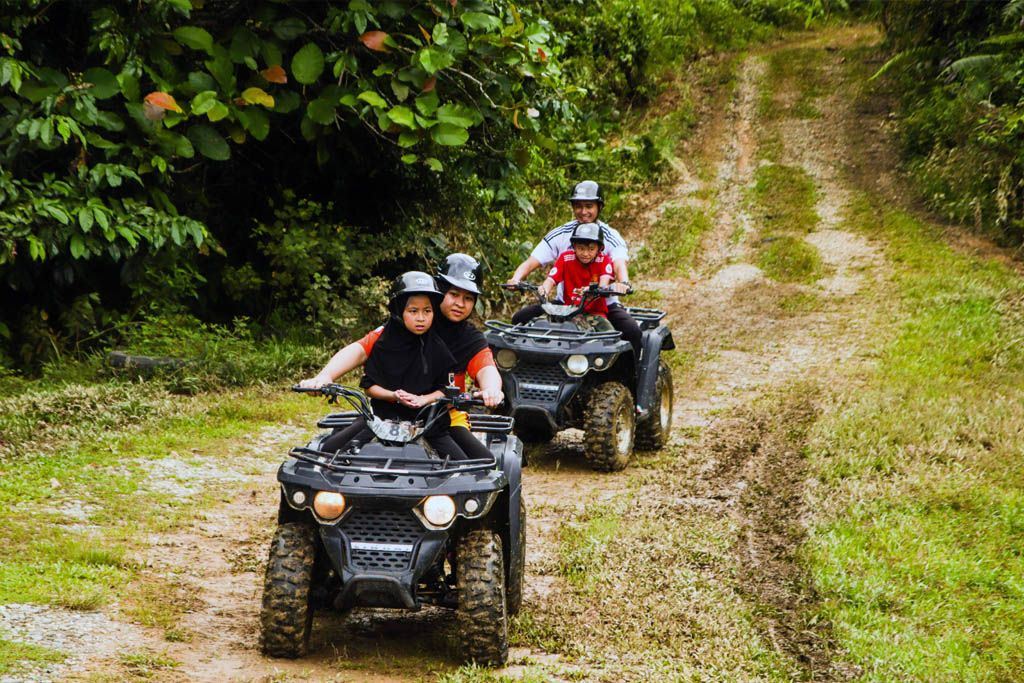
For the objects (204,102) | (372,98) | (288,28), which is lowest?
(204,102)

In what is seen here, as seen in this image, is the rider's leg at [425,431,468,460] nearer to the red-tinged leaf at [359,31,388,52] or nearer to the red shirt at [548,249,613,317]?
the red shirt at [548,249,613,317]

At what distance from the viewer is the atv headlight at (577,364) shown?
28.7 ft

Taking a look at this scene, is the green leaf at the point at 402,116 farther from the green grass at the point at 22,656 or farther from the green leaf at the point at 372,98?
the green grass at the point at 22,656

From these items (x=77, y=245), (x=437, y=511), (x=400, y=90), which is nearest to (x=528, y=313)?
(x=400, y=90)

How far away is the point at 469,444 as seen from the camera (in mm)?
5523

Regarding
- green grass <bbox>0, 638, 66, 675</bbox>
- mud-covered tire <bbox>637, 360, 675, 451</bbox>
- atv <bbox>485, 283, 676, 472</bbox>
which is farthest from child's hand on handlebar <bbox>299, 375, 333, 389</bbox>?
Result: mud-covered tire <bbox>637, 360, 675, 451</bbox>

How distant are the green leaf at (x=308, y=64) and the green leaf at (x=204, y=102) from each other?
38.5 inches

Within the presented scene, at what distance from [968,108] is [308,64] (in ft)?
40.7

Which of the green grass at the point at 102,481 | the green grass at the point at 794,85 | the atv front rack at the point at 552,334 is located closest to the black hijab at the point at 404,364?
the green grass at the point at 102,481

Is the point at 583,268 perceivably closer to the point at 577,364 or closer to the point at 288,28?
the point at 577,364

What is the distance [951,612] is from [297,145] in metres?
9.55

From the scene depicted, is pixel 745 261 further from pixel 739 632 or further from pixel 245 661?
pixel 245 661

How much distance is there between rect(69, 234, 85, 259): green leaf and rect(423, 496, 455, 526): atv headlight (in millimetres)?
6256

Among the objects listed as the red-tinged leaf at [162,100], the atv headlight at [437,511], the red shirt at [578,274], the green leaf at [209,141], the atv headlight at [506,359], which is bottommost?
the atv headlight at [437,511]
